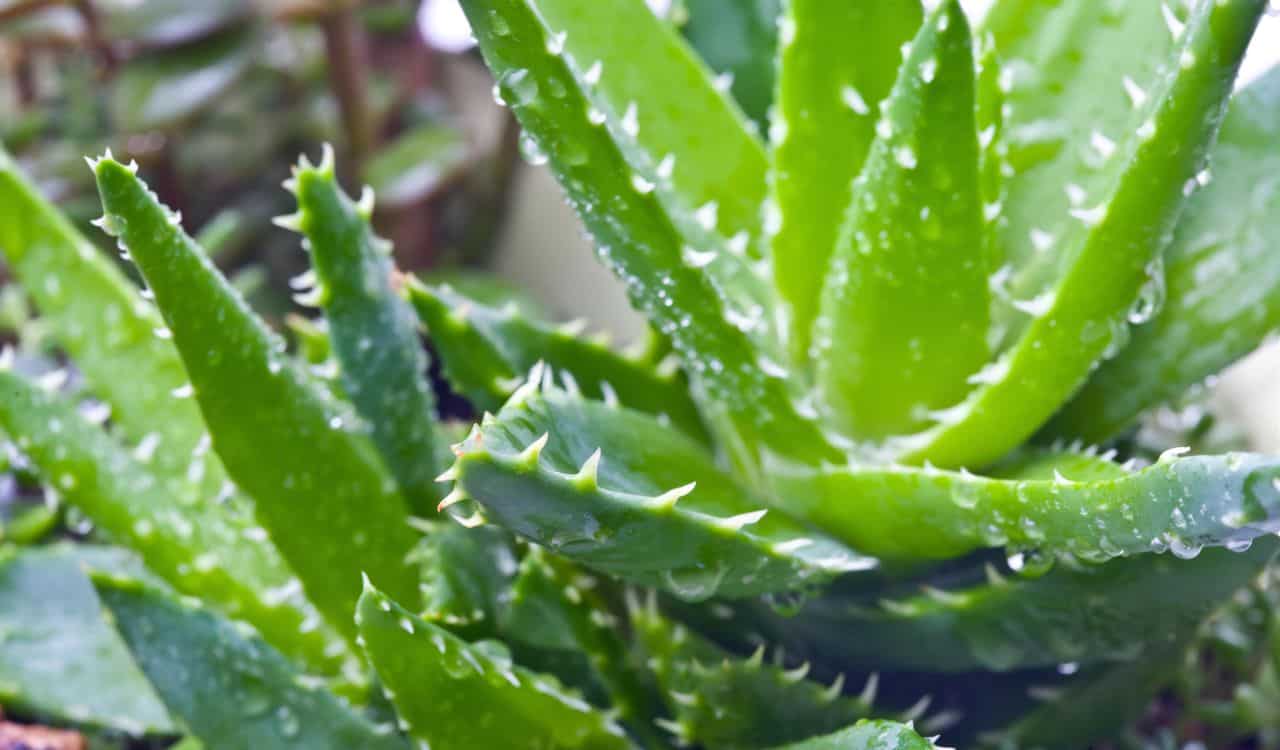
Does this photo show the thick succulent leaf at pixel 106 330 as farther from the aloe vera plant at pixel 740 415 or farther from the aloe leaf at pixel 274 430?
the aloe leaf at pixel 274 430

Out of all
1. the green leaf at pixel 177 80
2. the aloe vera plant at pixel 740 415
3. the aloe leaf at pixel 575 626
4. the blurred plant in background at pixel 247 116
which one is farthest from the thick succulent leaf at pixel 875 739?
the green leaf at pixel 177 80

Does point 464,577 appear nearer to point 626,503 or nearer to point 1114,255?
point 626,503

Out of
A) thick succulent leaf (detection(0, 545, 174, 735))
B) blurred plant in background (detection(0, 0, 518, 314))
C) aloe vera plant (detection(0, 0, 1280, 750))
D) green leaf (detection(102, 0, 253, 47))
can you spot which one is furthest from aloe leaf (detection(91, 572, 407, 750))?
green leaf (detection(102, 0, 253, 47))

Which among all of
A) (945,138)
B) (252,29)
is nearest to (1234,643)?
(945,138)

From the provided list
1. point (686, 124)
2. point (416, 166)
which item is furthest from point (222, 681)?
point (416, 166)

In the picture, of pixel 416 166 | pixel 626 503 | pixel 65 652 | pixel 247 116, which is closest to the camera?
pixel 626 503
